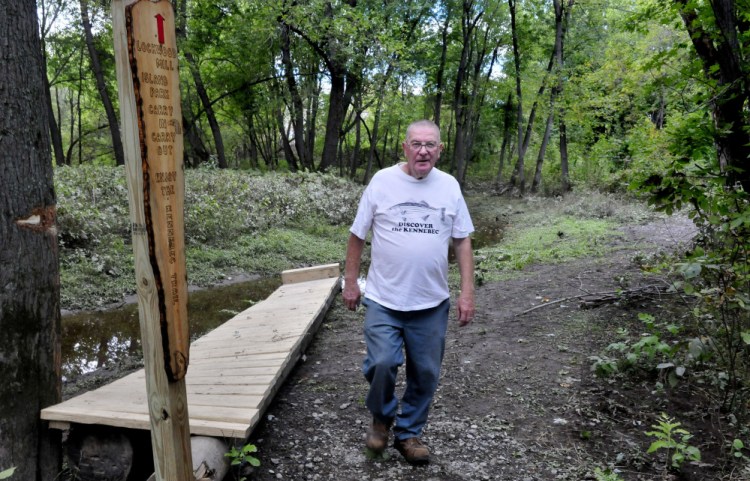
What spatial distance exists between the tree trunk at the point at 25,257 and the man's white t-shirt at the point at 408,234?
2050 mm

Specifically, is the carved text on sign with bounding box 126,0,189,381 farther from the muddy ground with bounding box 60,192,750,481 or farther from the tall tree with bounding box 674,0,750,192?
the tall tree with bounding box 674,0,750,192

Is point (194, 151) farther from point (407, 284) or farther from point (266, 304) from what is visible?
point (407, 284)

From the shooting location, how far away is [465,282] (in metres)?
3.74

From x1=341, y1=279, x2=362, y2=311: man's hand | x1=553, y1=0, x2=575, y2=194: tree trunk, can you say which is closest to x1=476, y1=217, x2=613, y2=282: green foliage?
x1=341, y1=279, x2=362, y2=311: man's hand

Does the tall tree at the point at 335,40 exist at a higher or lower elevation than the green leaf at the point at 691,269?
higher

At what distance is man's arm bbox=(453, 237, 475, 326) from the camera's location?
12.1ft

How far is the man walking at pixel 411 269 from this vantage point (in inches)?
141

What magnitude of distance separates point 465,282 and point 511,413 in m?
1.46

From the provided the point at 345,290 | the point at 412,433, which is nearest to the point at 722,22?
the point at 345,290

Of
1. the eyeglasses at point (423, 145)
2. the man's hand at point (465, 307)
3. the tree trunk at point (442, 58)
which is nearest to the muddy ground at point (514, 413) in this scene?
the man's hand at point (465, 307)

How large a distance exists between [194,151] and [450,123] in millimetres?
22118

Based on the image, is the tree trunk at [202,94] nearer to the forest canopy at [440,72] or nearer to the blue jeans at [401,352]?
the forest canopy at [440,72]

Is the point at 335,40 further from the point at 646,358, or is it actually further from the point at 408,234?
the point at 408,234

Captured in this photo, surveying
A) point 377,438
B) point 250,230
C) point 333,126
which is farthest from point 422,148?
point 333,126
